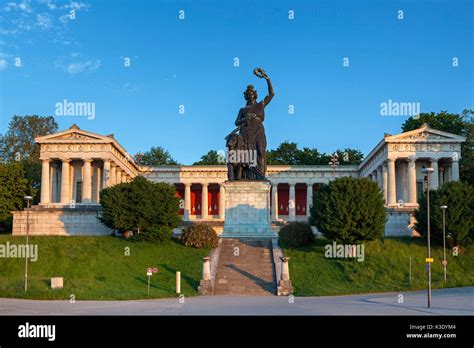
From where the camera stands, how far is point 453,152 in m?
79.0

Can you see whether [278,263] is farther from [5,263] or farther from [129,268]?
[5,263]

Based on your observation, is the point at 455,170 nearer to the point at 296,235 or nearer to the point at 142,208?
the point at 296,235

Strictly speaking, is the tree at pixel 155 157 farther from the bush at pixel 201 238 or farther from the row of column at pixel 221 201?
the bush at pixel 201 238

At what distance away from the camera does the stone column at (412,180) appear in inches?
3125

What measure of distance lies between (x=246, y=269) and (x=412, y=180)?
47683 mm

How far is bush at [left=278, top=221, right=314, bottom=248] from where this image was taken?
47750 millimetres

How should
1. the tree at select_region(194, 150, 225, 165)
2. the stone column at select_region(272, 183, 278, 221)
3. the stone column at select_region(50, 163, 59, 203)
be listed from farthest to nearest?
the tree at select_region(194, 150, 225, 165), the stone column at select_region(272, 183, 278, 221), the stone column at select_region(50, 163, 59, 203)

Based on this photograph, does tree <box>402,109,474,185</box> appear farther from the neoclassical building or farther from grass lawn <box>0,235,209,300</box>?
grass lawn <box>0,235,209,300</box>

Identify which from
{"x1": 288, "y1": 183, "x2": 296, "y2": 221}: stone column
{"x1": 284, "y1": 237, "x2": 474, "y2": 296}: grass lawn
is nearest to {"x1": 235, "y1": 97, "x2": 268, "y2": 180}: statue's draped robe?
{"x1": 284, "y1": 237, "x2": 474, "y2": 296}: grass lawn

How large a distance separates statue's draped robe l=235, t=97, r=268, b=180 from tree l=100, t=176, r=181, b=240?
32.6 feet

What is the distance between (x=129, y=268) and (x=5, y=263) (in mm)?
10300

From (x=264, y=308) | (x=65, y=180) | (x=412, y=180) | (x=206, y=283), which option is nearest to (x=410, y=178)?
A: (x=412, y=180)

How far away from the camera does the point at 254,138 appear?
47125 mm
